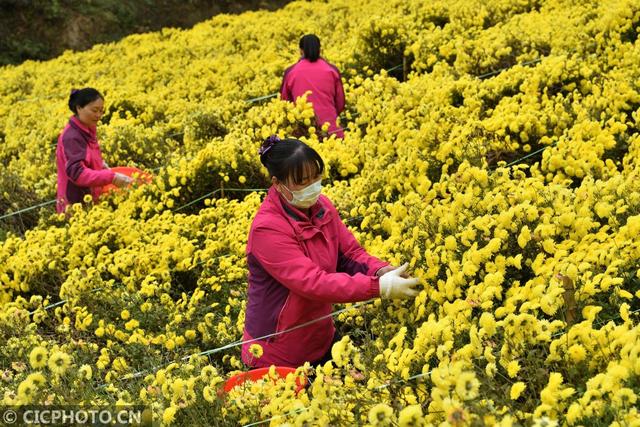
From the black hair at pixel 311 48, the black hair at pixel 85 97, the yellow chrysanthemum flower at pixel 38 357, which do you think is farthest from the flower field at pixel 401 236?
the black hair at pixel 85 97

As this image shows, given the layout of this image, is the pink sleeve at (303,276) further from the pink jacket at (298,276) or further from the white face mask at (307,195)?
the white face mask at (307,195)

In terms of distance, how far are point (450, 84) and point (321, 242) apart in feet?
11.7

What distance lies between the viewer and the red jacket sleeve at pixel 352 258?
345 cm

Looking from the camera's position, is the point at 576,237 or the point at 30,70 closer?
the point at 576,237

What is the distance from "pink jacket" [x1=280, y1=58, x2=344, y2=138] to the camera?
693 cm

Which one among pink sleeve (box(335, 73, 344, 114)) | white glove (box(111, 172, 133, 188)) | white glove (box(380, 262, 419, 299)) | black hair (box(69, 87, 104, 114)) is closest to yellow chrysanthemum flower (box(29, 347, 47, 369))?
white glove (box(380, 262, 419, 299))

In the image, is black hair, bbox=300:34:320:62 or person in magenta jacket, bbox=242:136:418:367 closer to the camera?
person in magenta jacket, bbox=242:136:418:367

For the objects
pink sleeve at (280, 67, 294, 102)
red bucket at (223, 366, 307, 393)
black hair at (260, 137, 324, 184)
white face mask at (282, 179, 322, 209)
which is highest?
black hair at (260, 137, 324, 184)

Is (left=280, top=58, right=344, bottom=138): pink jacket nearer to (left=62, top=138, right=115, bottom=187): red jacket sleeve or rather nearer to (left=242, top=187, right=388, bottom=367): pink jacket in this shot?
(left=62, top=138, right=115, bottom=187): red jacket sleeve

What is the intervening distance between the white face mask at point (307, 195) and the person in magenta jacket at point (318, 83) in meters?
3.66

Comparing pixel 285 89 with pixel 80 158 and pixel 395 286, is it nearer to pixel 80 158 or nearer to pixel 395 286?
pixel 80 158

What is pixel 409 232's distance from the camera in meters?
3.96

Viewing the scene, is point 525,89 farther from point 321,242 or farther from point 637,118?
point 321,242

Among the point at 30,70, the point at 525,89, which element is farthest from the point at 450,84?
the point at 30,70
